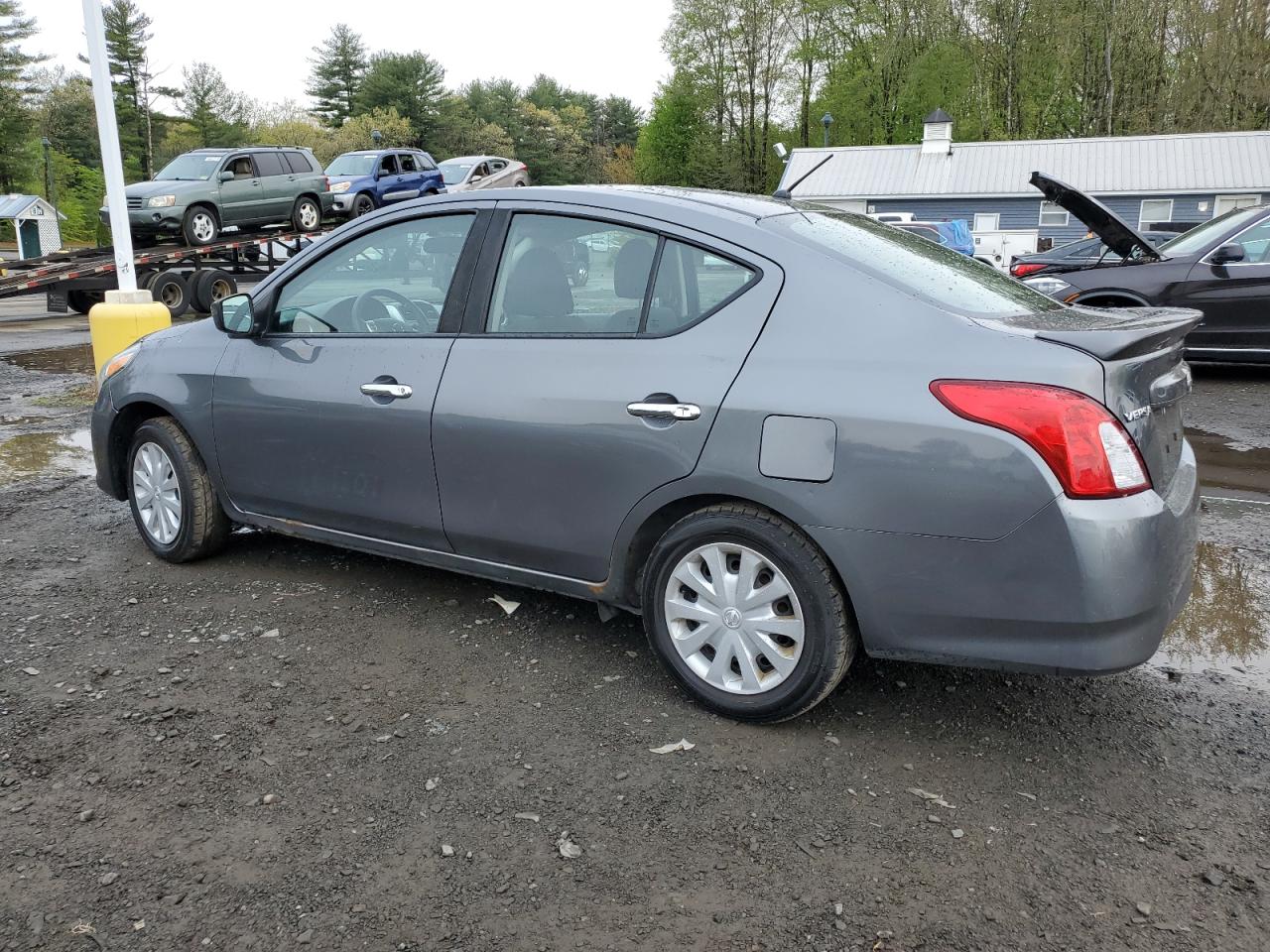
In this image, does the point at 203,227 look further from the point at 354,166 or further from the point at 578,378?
the point at 578,378

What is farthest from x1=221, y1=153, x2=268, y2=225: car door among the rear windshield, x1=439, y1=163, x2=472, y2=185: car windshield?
the rear windshield

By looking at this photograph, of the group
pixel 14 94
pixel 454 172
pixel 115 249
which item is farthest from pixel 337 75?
pixel 115 249

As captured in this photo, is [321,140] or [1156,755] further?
[321,140]

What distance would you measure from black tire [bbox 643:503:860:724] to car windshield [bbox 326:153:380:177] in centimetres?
2226

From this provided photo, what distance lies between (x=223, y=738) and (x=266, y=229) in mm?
18649

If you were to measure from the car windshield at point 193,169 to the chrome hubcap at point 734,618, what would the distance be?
59.1ft

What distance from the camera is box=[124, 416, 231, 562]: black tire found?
464 cm

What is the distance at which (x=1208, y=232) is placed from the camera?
9953 mm

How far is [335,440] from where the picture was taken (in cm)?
406

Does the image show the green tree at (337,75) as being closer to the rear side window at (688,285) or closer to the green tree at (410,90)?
the green tree at (410,90)

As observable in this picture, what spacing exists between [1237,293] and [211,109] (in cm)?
7088

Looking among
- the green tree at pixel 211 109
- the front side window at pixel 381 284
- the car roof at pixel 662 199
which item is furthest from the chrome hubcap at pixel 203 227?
the green tree at pixel 211 109

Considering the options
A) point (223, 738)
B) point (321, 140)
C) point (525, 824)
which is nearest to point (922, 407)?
point (525, 824)

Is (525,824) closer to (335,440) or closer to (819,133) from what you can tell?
(335,440)
